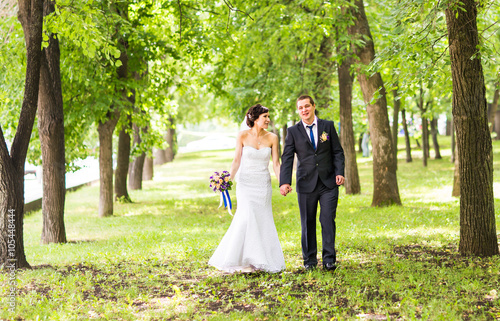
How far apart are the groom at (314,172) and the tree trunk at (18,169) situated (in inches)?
152

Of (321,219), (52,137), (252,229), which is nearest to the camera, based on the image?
(321,219)

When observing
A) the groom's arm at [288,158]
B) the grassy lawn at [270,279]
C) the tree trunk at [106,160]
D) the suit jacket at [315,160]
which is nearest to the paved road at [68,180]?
the tree trunk at [106,160]

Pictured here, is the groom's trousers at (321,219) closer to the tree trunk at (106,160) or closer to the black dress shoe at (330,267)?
the black dress shoe at (330,267)

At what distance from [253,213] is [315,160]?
116 cm

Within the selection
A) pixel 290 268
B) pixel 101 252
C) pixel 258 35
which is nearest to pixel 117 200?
pixel 258 35

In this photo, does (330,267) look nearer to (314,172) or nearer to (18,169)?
(314,172)

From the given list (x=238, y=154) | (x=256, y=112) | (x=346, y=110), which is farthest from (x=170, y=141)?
(x=256, y=112)

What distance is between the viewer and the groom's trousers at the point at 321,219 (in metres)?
6.80

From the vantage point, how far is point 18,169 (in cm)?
751

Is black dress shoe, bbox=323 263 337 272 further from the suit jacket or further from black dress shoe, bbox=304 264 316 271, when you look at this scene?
the suit jacket

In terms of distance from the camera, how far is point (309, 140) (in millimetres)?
6867

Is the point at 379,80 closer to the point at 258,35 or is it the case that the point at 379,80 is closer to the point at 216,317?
the point at 258,35

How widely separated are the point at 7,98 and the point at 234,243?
26.9 ft

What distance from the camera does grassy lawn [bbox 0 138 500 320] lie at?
5.35 metres
